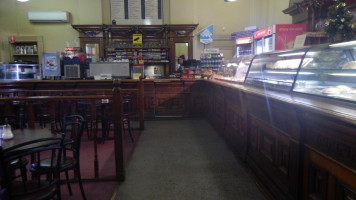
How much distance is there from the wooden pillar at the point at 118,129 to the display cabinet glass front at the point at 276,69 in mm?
1776

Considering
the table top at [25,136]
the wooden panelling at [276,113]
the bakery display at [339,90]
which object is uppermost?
the bakery display at [339,90]

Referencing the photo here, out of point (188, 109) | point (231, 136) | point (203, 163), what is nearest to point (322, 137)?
point (203, 163)

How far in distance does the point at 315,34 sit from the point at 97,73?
528 cm

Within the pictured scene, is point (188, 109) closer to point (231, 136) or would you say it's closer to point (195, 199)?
point (231, 136)

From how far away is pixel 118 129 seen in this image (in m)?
2.92

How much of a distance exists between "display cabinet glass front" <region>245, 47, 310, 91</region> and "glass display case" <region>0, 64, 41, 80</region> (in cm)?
792

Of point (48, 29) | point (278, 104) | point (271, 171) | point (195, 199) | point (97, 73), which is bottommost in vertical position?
point (195, 199)

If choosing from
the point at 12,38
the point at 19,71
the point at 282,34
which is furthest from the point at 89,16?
the point at 282,34

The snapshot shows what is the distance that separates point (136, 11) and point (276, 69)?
728 centimetres

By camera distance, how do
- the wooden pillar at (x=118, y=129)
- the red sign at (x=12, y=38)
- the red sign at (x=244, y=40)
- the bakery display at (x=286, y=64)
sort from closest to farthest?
1. the wooden pillar at (x=118, y=129)
2. the bakery display at (x=286, y=64)
3. the red sign at (x=244, y=40)
4. the red sign at (x=12, y=38)

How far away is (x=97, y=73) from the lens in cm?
682

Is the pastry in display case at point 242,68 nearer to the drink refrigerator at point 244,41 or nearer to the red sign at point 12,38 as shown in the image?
the drink refrigerator at point 244,41

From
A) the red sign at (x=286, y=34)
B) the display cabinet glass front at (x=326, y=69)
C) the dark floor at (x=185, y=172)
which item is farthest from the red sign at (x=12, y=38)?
the display cabinet glass front at (x=326, y=69)

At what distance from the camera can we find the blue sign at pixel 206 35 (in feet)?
31.3
